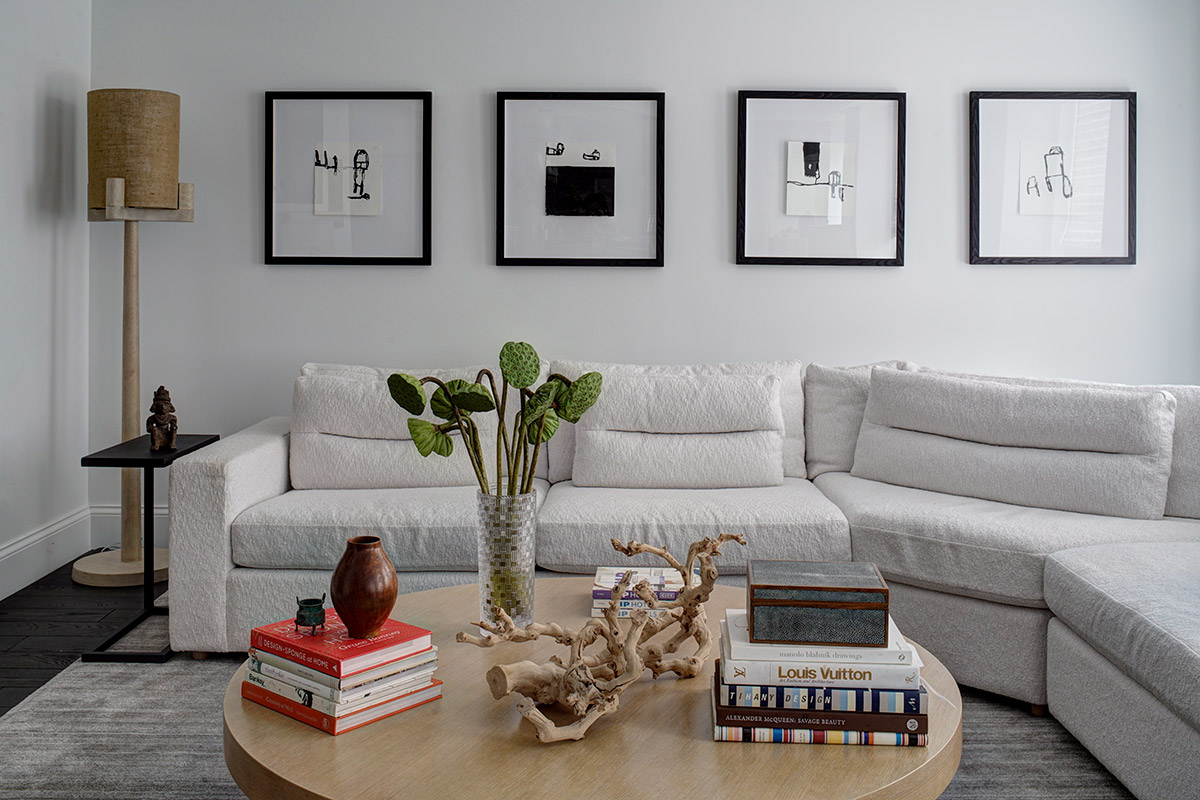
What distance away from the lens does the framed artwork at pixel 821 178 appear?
11.5ft

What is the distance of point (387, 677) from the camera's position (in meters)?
1.39

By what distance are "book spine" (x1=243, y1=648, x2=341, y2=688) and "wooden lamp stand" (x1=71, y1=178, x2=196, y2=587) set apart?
2.17 meters

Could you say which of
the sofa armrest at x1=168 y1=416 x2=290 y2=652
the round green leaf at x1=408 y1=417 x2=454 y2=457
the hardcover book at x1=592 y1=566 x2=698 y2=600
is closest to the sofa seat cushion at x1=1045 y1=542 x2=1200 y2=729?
the hardcover book at x1=592 y1=566 x2=698 y2=600

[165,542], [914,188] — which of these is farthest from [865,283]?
[165,542]

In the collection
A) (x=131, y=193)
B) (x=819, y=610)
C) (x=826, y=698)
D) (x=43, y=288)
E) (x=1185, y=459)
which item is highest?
(x=131, y=193)

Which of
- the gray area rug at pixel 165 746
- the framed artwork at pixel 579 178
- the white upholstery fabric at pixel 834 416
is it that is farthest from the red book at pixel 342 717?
the framed artwork at pixel 579 178

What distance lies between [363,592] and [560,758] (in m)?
0.39

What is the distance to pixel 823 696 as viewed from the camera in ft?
4.21

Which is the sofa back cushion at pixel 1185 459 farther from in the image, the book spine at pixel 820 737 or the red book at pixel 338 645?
the red book at pixel 338 645

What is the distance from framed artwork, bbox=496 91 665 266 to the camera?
350cm

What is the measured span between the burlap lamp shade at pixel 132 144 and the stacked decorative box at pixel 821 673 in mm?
2823

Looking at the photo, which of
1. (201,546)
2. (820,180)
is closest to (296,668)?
(201,546)

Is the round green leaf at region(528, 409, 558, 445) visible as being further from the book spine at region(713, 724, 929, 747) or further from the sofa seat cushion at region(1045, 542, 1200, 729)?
the sofa seat cushion at region(1045, 542, 1200, 729)

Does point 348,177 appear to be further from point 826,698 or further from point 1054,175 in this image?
point 826,698
